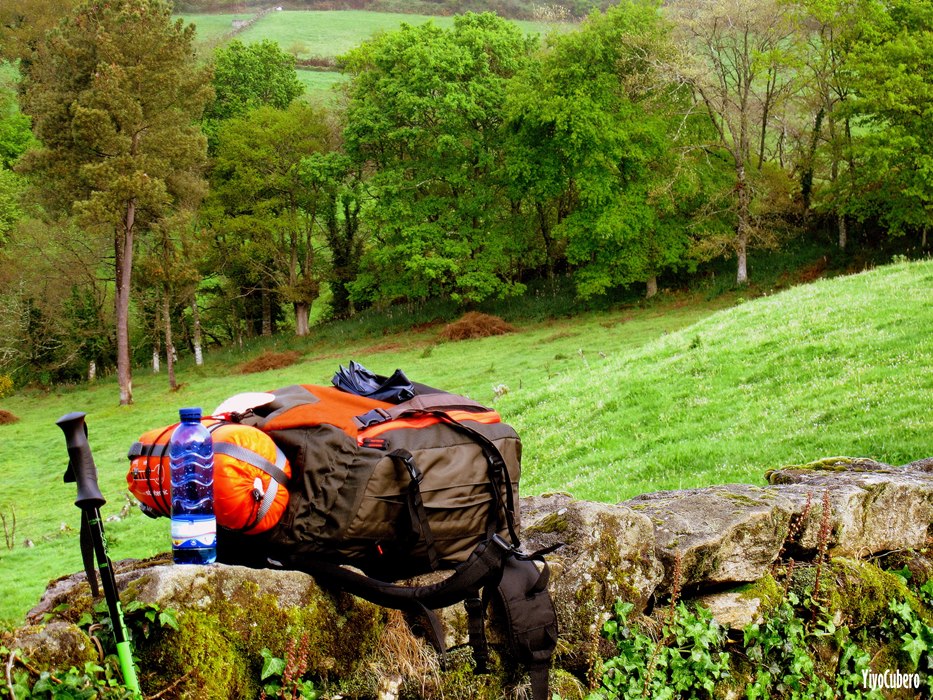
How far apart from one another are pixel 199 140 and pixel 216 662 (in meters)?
38.2

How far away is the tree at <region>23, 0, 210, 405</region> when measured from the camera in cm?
3412

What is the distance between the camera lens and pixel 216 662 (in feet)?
10.6

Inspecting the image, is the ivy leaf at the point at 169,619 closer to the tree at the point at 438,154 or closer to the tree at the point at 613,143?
the tree at the point at 613,143

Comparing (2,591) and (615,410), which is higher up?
(615,410)

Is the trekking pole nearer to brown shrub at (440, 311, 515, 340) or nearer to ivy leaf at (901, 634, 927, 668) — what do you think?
ivy leaf at (901, 634, 927, 668)

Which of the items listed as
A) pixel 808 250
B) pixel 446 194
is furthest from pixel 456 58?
pixel 808 250

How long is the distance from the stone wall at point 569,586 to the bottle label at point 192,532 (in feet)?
0.49

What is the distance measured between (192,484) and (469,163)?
44874mm

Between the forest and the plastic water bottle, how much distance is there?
1354 inches

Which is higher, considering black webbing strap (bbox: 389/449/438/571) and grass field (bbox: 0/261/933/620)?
black webbing strap (bbox: 389/449/438/571)

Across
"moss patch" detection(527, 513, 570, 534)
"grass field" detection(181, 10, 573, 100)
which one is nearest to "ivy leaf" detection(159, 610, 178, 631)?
"moss patch" detection(527, 513, 570, 534)

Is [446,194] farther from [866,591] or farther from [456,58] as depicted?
[866,591]

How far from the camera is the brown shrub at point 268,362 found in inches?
1640

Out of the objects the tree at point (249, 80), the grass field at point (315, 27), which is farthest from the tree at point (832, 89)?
the grass field at point (315, 27)
